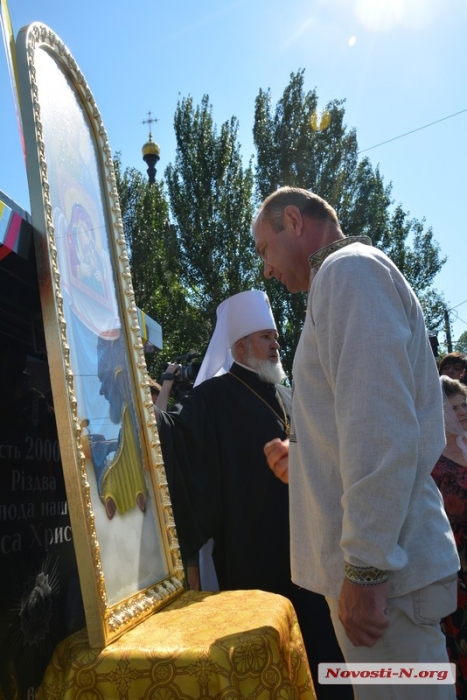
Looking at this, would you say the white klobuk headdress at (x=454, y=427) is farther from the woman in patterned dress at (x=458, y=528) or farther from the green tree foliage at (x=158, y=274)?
the green tree foliage at (x=158, y=274)

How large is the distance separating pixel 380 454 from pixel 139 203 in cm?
1846

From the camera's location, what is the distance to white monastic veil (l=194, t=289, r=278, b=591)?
153 inches

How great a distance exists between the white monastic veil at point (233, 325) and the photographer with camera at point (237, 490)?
37cm

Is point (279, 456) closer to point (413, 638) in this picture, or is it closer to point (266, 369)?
point (413, 638)

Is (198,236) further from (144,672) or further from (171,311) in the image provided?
(144,672)

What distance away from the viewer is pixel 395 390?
4.20ft

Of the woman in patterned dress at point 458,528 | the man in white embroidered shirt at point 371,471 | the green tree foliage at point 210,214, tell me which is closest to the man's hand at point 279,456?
the man in white embroidered shirt at point 371,471

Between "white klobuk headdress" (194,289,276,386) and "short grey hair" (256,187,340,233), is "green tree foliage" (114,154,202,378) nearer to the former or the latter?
"white klobuk headdress" (194,289,276,386)

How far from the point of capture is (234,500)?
3.05 meters

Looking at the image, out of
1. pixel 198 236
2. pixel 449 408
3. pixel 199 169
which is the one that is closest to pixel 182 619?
pixel 449 408

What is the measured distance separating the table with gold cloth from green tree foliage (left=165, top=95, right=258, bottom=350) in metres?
14.6

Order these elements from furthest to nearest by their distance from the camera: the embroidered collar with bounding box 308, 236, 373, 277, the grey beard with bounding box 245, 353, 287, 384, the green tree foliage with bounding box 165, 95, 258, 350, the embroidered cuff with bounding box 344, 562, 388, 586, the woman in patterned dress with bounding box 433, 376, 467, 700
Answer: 1. the green tree foliage with bounding box 165, 95, 258, 350
2. the grey beard with bounding box 245, 353, 287, 384
3. the woman in patterned dress with bounding box 433, 376, 467, 700
4. the embroidered collar with bounding box 308, 236, 373, 277
5. the embroidered cuff with bounding box 344, 562, 388, 586

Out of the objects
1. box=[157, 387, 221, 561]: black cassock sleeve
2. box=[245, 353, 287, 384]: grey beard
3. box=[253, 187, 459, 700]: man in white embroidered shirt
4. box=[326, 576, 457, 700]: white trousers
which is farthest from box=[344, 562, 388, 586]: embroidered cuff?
box=[245, 353, 287, 384]: grey beard

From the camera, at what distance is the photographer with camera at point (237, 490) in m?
2.78
